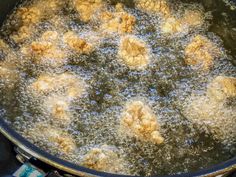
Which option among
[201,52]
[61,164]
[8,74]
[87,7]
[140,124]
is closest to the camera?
[61,164]

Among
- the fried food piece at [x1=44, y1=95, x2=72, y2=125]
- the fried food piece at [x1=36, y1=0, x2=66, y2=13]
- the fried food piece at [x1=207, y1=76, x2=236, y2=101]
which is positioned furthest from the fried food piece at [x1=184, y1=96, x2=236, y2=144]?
the fried food piece at [x1=36, y1=0, x2=66, y2=13]

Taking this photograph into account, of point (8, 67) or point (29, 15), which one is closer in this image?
point (8, 67)

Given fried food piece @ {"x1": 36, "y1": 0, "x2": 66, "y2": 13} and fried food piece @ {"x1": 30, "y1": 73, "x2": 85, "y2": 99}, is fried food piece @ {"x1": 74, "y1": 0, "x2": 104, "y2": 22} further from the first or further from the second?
fried food piece @ {"x1": 30, "y1": 73, "x2": 85, "y2": 99}

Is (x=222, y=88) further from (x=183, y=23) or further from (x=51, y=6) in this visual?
(x=51, y=6)

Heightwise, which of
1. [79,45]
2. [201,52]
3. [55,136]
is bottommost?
[55,136]

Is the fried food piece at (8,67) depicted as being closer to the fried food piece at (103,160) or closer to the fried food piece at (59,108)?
the fried food piece at (59,108)

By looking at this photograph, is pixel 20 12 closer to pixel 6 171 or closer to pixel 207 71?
pixel 6 171

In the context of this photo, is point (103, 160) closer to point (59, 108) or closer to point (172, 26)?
point (59, 108)

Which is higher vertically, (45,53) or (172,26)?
(172,26)

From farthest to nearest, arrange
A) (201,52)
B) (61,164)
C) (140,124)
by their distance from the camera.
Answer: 1. (201,52)
2. (140,124)
3. (61,164)

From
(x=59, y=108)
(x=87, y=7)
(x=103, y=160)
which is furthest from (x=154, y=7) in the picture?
(x=103, y=160)
